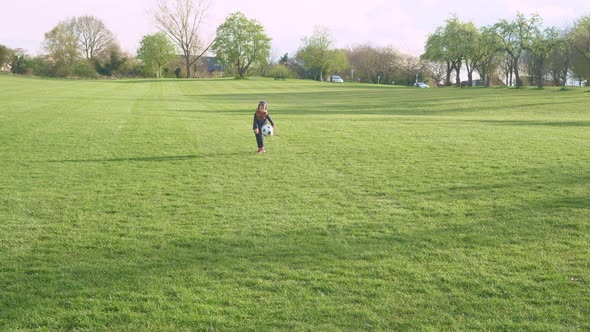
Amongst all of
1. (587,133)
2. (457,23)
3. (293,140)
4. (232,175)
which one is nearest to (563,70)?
(457,23)

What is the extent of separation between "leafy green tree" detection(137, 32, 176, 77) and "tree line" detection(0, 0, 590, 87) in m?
0.20

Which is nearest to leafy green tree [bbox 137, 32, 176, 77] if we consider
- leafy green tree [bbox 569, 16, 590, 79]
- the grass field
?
leafy green tree [bbox 569, 16, 590, 79]

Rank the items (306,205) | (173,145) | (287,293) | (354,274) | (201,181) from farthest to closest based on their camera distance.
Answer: (173,145) < (201,181) < (306,205) < (354,274) < (287,293)

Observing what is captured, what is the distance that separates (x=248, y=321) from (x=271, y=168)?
24.0ft

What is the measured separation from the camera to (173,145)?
594 inches

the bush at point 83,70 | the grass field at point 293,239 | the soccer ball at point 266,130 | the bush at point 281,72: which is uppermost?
the bush at point 281,72

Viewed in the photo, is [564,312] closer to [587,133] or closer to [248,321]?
[248,321]

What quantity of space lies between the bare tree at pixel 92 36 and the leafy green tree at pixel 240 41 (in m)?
26.1

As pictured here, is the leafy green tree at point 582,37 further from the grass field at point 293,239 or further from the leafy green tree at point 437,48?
the grass field at point 293,239

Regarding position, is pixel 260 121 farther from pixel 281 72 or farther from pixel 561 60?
pixel 281 72

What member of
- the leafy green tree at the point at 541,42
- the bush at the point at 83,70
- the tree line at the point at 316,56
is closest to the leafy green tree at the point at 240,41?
the tree line at the point at 316,56

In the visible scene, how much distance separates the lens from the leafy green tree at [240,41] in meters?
94.9

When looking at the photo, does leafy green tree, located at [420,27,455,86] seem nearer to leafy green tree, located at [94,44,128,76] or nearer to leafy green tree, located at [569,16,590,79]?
leafy green tree, located at [569,16,590,79]

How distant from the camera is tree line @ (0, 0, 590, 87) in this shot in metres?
69.6
